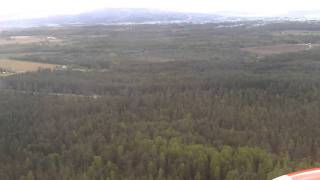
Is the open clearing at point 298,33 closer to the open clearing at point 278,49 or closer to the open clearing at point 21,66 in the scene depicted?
the open clearing at point 278,49

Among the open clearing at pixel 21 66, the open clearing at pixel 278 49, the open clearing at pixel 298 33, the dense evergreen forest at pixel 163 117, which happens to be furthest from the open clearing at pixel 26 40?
the open clearing at pixel 298 33

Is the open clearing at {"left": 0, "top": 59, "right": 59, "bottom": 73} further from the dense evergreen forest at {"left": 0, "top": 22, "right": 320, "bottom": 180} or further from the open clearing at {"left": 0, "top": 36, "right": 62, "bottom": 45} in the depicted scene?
the open clearing at {"left": 0, "top": 36, "right": 62, "bottom": 45}

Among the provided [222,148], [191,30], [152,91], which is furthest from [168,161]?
[191,30]

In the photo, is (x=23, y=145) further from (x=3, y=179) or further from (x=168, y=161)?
(x=168, y=161)

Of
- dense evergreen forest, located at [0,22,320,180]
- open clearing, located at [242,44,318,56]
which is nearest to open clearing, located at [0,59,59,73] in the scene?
dense evergreen forest, located at [0,22,320,180]

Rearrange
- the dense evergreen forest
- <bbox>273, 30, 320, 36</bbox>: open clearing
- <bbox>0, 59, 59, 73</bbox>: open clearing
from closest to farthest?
1. the dense evergreen forest
2. <bbox>0, 59, 59, 73</bbox>: open clearing
3. <bbox>273, 30, 320, 36</bbox>: open clearing

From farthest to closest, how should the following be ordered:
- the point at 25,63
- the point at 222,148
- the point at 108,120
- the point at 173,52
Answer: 1. the point at 173,52
2. the point at 25,63
3. the point at 108,120
4. the point at 222,148
